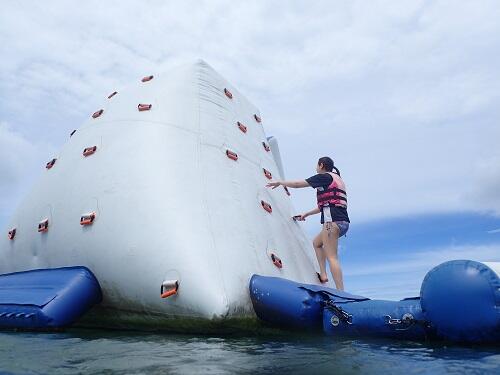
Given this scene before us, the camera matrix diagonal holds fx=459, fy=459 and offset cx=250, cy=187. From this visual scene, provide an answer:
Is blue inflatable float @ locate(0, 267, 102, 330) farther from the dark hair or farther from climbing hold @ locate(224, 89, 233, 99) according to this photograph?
climbing hold @ locate(224, 89, 233, 99)

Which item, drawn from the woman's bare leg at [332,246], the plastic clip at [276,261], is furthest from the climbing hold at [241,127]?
the plastic clip at [276,261]

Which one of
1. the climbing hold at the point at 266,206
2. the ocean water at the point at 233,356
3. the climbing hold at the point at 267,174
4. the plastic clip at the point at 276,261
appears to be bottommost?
the ocean water at the point at 233,356

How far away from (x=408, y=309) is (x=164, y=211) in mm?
2532

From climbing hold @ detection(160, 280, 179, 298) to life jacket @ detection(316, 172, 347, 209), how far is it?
2689mm

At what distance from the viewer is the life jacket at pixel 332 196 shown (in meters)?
6.23

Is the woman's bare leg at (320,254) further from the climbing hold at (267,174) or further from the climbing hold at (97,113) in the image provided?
the climbing hold at (97,113)

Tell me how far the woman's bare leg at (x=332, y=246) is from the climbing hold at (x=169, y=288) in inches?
99.7

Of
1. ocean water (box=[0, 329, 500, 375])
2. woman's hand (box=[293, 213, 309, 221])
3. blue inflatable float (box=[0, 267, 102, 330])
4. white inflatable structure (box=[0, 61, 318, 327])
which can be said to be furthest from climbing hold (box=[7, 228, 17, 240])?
woman's hand (box=[293, 213, 309, 221])

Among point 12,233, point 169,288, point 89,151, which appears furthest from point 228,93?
point 169,288

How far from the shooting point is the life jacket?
20.4 ft

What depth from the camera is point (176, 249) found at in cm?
448

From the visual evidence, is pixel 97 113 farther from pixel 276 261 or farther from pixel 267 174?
pixel 276 261

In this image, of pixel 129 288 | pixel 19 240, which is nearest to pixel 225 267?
pixel 129 288

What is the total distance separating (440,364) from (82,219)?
3.91 meters
